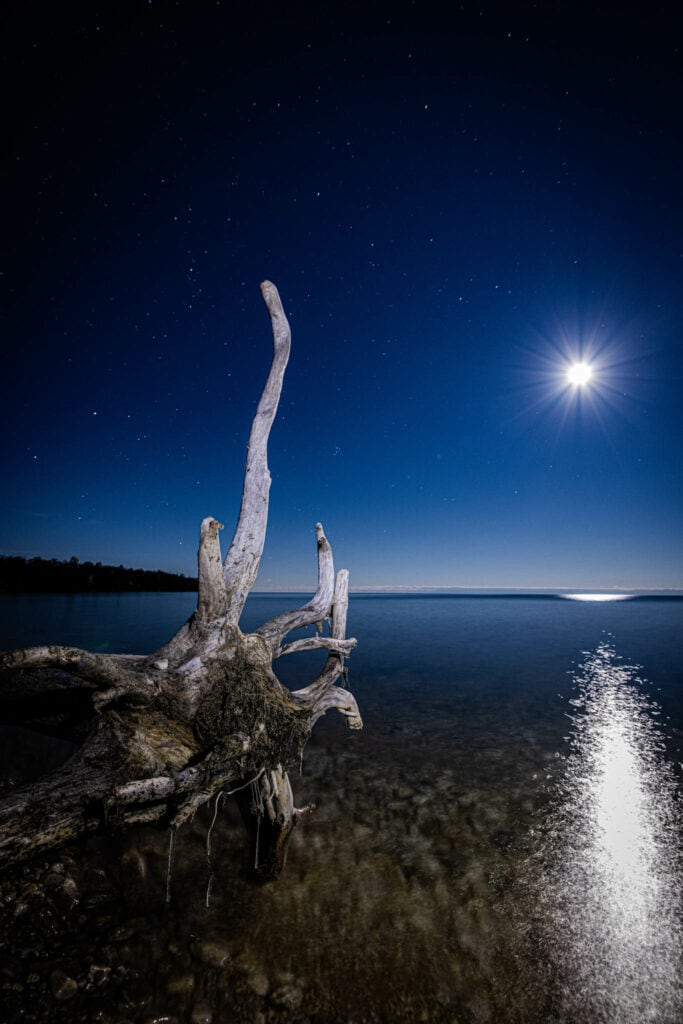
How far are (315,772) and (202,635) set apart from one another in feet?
17.8

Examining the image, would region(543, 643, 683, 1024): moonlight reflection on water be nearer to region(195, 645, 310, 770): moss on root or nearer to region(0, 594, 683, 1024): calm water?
region(0, 594, 683, 1024): calm water

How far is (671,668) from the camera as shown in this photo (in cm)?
2103

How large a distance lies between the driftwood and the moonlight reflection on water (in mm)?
3014

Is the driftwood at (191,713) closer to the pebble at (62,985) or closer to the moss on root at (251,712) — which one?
the moss on root at (251,712)

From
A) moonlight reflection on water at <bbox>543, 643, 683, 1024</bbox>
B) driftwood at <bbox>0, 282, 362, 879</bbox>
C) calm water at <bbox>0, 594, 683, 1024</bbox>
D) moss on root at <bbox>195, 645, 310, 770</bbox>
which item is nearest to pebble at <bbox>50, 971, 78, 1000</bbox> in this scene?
calm water at <bbox>0, 594, 683, 1024</bbox>

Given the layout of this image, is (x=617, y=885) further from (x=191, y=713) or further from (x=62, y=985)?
(x=62, y=985)

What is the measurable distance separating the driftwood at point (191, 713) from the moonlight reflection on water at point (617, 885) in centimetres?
301

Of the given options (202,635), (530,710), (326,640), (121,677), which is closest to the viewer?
(121,677)

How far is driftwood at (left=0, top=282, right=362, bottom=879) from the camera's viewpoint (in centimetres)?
241

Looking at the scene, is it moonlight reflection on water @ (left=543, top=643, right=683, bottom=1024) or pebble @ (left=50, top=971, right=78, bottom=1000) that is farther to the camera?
moonlight reflection on water @ (left=543, top=643, right=683, bottom=1024)

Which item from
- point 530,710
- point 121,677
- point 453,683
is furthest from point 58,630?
point 121,677

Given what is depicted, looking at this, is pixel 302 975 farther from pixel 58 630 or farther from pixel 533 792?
pixel 58 630

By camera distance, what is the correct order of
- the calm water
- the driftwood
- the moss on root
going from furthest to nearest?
1. the moss on root
2. the calm water
3. the driftwood

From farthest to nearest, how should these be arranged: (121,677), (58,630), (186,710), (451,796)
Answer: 1. (58,630)
2. (451,796)
3. (186,710)
4. (121,677)
